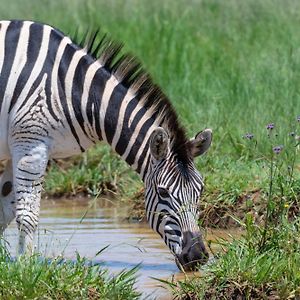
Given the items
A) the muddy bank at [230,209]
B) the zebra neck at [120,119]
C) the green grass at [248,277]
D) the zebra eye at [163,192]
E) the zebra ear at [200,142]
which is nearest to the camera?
the green grass at [248,277]

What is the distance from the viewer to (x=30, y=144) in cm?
750

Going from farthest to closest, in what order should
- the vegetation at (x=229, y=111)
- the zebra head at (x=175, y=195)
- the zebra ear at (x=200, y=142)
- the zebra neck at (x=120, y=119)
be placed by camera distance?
the zebra neck at (x=120, y=119), the zebra ear at (x=200, y=142), the zebra head at (x=175, y=195), the vegetation at (x=229, y=111)

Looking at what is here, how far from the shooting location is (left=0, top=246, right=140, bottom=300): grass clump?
5.88m

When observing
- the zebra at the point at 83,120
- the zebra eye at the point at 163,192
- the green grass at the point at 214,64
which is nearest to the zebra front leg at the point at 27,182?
the zebra at the point at 83,120

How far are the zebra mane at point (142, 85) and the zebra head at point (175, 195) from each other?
0.04m

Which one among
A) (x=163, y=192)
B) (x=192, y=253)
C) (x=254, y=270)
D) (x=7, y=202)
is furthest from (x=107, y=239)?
(x=254, y=270)

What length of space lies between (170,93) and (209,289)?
5.98m

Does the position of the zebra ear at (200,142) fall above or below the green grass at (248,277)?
above

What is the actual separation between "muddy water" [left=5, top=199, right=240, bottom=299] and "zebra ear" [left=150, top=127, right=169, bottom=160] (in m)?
0.62

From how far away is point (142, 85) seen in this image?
302 inches

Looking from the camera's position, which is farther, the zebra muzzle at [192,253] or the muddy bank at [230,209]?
the muddy bank at [230,209]

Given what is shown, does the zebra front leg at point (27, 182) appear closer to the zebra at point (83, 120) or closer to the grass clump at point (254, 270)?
the zebra at point (83, 120)

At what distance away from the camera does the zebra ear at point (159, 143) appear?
23.7ft

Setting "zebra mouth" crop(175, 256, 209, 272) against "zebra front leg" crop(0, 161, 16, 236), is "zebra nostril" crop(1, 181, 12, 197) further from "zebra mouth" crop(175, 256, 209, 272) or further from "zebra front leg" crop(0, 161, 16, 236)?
"zebra mouth" crop(175, 256, 209, 272)
